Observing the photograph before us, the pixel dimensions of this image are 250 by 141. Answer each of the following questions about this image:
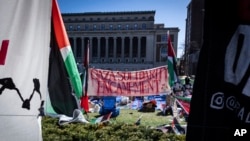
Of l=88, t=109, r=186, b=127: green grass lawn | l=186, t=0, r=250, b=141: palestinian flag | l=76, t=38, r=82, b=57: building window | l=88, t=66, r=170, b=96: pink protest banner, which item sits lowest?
l=88, t=109, r=186, b=127: green grass lawn

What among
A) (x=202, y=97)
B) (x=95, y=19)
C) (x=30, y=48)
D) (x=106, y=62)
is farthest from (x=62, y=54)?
(x=95, y=19)

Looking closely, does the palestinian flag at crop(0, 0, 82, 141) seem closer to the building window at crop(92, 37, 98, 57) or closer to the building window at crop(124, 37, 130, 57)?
the building window at crop(124, 37, 130, 57)

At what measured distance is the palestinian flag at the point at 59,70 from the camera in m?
2.58

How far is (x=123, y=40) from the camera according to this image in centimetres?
8550

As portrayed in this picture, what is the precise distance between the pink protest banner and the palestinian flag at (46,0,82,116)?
21.5ft

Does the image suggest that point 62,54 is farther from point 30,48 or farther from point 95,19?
point 95,19

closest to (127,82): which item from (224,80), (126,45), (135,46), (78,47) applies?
(224,80)

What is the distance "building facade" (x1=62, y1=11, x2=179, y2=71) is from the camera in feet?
273

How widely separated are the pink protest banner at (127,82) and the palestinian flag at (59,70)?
258 inches

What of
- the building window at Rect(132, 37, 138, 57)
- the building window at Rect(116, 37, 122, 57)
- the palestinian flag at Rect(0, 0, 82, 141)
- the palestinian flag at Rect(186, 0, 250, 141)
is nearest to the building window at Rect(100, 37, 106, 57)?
the building window at Rect(116, 37, 122, 57)

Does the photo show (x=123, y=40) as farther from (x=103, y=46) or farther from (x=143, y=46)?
(x=103, y=46)

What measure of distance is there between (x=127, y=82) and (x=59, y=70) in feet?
24.3

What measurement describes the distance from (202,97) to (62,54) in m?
1.65

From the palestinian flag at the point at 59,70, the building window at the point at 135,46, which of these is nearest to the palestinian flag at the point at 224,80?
the palestinian flag at the point at 59,70
